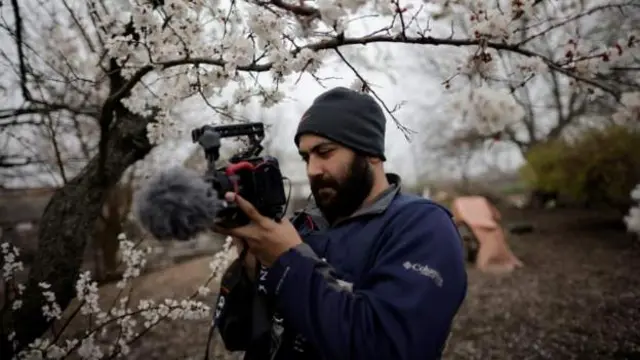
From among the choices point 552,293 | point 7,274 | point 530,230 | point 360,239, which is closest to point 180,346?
point 7,274

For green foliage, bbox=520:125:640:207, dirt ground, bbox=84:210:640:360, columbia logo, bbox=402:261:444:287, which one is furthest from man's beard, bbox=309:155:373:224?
green foliage, bbox=520:125:640:207

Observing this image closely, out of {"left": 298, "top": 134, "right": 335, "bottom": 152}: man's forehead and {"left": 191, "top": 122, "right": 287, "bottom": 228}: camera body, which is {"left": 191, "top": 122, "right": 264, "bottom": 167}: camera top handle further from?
{"left": 298, "top": 134, "right": 335, "bottom": 152}: man's forehead

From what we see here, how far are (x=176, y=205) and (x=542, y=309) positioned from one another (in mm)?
5754

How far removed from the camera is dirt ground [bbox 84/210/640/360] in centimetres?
446

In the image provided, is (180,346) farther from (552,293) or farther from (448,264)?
(552,293)

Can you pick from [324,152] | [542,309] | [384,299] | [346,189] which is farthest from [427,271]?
[542,309]

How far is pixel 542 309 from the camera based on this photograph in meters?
5.69

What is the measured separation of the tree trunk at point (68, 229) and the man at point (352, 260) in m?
1.39

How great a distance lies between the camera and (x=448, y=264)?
3.99 feet

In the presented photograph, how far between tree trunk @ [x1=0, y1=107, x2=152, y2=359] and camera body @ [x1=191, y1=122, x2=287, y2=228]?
1357 millimetres

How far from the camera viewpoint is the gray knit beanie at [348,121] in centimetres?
143

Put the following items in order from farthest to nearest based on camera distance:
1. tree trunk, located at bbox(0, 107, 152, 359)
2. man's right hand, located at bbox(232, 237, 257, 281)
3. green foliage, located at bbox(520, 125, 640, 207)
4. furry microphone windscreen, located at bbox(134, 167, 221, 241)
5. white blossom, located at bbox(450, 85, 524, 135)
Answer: green foliage, located at bbox(520, 125, 640, 207), white blossom, located at bbox(450, 85, 524, 135), tree trunk, located at bbox(0, 107, 152, 359), man's right hand, located at bbox(232, 237, 257, 281), furry microphone windscreen, located at bbox(134, 167, 221, 241)

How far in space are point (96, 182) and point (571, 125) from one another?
1624 centimetres

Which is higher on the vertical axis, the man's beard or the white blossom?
the white blossom
